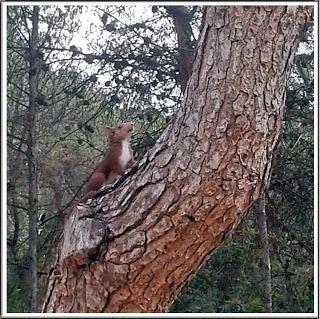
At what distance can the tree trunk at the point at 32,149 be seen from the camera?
67.0 inches

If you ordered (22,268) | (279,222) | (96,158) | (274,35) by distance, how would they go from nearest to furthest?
(274,35) → (96,158) → (22,268) → (279,222)

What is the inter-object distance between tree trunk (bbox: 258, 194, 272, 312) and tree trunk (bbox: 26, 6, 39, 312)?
702 mm

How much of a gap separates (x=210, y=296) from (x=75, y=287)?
843 mm

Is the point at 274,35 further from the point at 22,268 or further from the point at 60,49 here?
the point at 22,268

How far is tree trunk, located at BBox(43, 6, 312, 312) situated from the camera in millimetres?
919

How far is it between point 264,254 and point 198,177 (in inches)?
36.7

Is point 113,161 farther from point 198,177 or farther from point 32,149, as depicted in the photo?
point 32,149

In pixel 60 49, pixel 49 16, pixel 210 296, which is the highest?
pixel 49 16

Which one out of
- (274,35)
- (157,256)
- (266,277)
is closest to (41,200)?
(266,277)

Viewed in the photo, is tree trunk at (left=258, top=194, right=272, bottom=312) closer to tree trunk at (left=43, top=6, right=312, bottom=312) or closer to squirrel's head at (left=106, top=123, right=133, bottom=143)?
squirrel's head at (left=106, top=123, right=133, bottom=143)

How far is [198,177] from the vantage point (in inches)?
36.3

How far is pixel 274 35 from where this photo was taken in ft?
3.05

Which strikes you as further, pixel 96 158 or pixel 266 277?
pixel 266 277

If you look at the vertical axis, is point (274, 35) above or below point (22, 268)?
A: above
